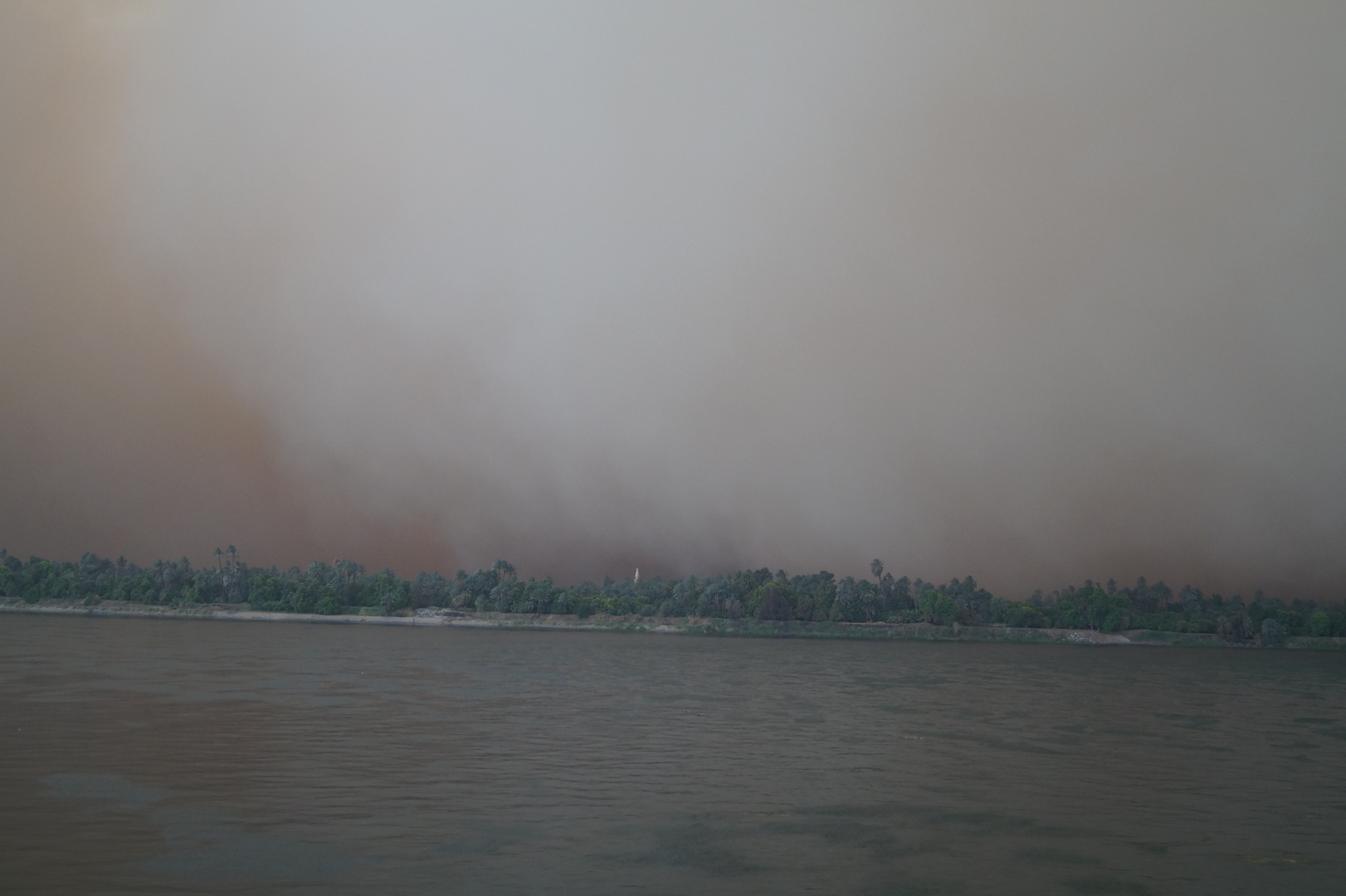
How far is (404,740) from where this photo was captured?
121ft

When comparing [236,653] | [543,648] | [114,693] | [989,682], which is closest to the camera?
[114,693]

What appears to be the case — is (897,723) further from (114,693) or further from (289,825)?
(114,693)

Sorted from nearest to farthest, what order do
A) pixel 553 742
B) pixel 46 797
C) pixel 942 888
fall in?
pixel 942 888, pixel 46 797, pixel 553 742

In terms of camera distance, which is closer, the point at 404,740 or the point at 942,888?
the point at 942,888

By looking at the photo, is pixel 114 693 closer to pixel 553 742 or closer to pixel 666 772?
pixel 553 742

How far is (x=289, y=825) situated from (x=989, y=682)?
71443 mm

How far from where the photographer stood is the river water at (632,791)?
66.8 ft

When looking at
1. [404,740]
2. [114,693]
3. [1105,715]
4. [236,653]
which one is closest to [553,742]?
[404,740]

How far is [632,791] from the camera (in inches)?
1138

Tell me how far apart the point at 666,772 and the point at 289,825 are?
1330cm

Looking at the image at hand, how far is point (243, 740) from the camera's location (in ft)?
115

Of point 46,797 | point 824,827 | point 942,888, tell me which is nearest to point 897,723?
point 824,827

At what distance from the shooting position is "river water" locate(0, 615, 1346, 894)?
2038 centimetres

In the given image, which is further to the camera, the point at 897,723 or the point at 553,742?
the point at 897,723
